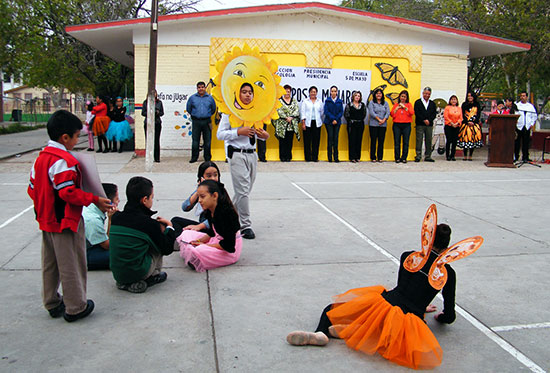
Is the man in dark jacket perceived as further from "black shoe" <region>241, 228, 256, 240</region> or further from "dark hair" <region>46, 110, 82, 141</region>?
"dark hair" <region>46, 110, 82, 141</region>

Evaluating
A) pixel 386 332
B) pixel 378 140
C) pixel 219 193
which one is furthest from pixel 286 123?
pixel 386 332

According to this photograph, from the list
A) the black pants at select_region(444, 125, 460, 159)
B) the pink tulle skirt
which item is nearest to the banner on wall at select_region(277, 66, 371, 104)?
the black pants at select_region(444, 125, 460, 159)

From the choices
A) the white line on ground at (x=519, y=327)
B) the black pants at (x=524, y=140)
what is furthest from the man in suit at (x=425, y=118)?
the white line on ground at (x=519, y=327)

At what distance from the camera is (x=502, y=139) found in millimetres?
13539

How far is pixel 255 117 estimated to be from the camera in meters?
6.00

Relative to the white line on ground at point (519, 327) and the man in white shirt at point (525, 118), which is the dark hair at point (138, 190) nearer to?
the white line on ground at point (519, 327)

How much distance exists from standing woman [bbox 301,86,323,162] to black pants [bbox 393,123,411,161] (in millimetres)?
2185

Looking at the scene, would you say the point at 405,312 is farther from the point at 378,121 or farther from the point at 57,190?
the point at 378,121

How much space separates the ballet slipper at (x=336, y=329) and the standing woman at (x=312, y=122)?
10.7 m

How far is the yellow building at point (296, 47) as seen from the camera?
45.8 ft

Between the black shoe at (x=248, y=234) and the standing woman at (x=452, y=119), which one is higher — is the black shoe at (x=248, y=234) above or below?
below

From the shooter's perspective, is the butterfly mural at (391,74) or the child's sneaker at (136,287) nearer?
the child's sneaker at (136,287)

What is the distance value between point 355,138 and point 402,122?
1.41m

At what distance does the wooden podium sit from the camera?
1351cm
